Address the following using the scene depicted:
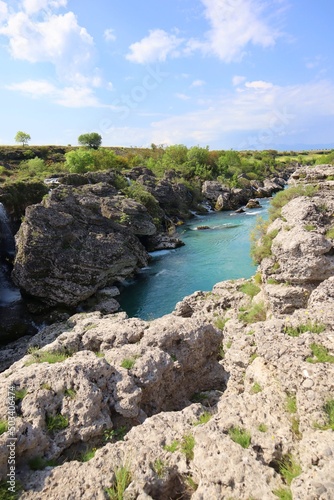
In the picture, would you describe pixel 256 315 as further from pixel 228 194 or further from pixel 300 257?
pixel 228 194

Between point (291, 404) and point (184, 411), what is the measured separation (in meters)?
2.16

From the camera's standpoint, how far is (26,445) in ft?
17.9

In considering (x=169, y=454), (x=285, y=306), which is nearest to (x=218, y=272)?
(x=285, y=306)

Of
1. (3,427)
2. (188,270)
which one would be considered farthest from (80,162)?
(3,427)

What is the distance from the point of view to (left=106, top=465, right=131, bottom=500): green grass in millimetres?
4492

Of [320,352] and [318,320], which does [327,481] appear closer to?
[320,352]

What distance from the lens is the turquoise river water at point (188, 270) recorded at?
25984 mm

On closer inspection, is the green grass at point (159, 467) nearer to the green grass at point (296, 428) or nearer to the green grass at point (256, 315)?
the green grass at point (296, 428)

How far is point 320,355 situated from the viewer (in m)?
6.20

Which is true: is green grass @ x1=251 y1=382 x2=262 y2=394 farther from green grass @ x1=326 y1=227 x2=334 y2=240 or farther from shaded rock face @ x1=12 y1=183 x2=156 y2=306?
shaded rock face @ x1=12 y1=183 x2=156 y2=306

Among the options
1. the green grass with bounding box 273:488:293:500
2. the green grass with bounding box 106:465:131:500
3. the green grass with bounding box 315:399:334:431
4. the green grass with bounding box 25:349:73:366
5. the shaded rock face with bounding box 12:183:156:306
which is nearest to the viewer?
the green grass with bounding box 273:488:293:500

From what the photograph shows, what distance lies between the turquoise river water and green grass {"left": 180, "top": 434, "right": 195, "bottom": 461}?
16939 mm

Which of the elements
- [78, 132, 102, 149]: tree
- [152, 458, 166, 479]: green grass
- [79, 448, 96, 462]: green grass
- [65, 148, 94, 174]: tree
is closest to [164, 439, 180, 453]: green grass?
[152, 458, 166, 479]: green grass

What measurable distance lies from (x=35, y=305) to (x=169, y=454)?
22.0 meters
